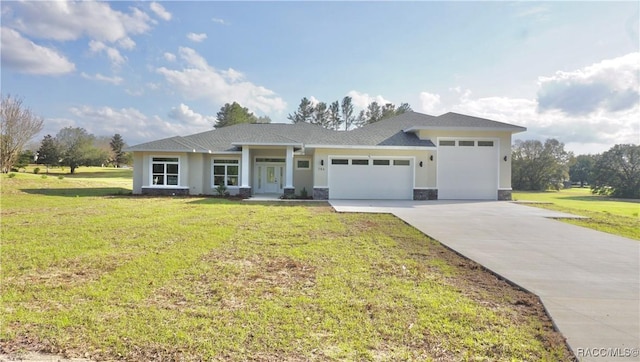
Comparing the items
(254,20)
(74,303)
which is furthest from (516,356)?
(254,20)

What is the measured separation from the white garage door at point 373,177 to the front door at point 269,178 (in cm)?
489

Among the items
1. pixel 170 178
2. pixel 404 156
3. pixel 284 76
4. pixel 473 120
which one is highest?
pixel 284 76

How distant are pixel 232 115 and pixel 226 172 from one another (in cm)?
2636

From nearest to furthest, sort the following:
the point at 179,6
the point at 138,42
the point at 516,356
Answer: the point at 516,356
the point at 179,6
the point at 138,42

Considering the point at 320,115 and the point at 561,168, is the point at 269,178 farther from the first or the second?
the point at 561,168

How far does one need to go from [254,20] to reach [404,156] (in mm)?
10201

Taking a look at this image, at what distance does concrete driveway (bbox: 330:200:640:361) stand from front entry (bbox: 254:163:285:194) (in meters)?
12.5

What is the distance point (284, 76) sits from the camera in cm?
2161

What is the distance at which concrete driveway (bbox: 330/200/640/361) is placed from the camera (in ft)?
10.7

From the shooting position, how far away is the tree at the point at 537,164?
156ft

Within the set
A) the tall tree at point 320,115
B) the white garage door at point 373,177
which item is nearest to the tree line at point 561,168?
the tall tree at point 320,115

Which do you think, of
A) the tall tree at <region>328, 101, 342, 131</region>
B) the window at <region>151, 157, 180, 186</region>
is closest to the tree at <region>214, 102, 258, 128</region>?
the tall tree at <region>328, 101, 342, 131</region>

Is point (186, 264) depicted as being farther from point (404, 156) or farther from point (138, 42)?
point (138, 42)

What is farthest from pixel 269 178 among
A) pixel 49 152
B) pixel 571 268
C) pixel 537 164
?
pixel 49 152
